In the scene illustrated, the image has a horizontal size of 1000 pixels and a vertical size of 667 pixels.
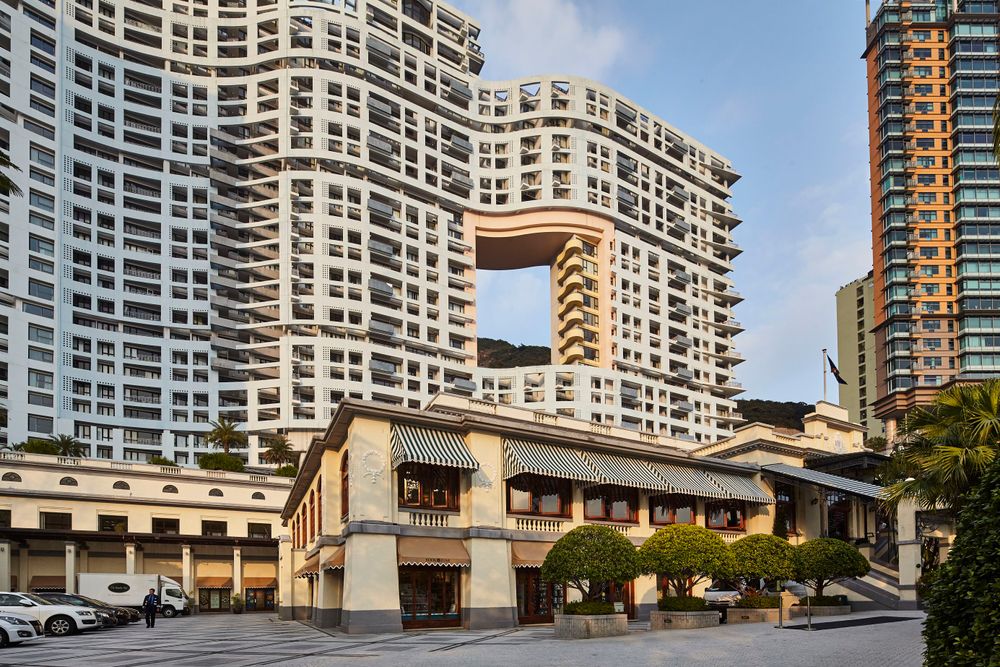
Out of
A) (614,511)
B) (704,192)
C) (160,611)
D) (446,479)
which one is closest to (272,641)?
(446,479)

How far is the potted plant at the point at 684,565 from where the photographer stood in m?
30.9

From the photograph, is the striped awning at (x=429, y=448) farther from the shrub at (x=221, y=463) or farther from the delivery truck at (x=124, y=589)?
the shrub at (x=221, y=463)

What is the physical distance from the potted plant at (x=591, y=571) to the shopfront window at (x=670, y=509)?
46.4 ft

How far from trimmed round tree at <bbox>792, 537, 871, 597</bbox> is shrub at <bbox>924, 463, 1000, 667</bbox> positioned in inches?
1059

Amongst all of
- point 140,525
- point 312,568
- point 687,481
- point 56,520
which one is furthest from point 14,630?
point 140,525

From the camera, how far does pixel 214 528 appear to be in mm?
74000

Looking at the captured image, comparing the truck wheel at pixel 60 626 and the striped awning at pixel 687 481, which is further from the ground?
the striped awning at pixel 687 481

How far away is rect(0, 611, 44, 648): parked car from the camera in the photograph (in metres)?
29.7

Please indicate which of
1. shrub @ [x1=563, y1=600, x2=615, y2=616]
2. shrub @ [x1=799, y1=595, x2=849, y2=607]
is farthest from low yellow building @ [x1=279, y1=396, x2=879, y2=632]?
shrub @ [x1=799, y1=595, x2=849, y2=607]

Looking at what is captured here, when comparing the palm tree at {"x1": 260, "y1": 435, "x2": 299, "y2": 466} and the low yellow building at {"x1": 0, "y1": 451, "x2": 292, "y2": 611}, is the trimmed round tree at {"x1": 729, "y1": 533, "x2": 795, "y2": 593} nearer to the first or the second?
the low yellow building at {"x1": 0, "y1": 451, "x2": 292, "y2": 611}

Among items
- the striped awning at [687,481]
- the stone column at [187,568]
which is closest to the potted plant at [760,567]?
the striped awning at [687,481]

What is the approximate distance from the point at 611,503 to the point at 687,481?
440cm

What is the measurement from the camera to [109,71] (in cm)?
11431

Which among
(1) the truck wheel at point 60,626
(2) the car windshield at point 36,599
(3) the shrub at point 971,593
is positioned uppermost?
(3) the shrub at point 971,593
